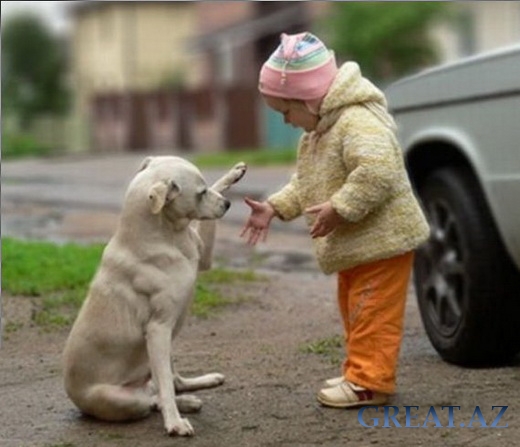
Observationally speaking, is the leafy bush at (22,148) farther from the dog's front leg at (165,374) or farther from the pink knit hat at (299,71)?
the dog's front leg at (165,374)

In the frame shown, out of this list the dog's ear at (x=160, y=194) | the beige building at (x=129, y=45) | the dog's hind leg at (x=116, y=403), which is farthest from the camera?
the beige building at (x=129, y=45)

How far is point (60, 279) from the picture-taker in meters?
9.22

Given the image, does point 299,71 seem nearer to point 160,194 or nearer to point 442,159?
point 160,194

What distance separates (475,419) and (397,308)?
1.82ft

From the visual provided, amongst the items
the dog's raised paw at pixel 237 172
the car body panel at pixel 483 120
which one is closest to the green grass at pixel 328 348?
the car body panel at pixel 483 120

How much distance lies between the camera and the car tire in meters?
6.60

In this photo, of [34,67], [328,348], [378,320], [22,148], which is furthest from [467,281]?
[34,67]

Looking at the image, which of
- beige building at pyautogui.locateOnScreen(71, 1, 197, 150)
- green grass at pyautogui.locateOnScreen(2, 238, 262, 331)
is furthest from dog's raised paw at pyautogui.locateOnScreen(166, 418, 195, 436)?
beige building at pyautogui.locateOnScreen(71, 1, 197, 150)

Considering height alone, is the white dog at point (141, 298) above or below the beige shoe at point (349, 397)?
above

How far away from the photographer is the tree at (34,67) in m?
63.8

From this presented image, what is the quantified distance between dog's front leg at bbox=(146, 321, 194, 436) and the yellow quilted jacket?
2.53ft

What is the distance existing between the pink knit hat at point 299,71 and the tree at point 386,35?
3198 cm

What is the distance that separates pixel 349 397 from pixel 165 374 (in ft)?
2.67

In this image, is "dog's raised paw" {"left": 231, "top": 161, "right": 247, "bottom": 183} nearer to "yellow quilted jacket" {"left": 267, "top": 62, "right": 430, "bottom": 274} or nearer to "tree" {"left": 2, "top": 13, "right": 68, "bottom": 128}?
"yellow quilted jacket" {"left": 267, "top": 62, "right": 430, "bottom": 274}
